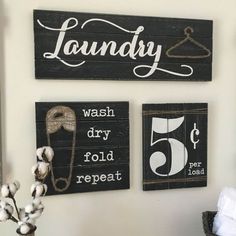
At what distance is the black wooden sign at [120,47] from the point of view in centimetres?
125

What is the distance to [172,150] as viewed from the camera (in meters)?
1.38

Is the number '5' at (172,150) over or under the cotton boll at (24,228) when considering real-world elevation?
over

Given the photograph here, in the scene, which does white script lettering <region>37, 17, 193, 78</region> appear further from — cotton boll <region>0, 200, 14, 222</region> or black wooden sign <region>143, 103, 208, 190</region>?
cotton boll <region>0, 200, 14, 222</region>

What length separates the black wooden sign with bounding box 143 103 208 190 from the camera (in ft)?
4.47

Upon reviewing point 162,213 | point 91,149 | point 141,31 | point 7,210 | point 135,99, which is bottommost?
point 162,213

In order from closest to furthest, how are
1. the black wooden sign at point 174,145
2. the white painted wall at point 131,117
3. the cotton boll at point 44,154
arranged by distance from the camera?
the cotton boll at point 44,154 < the white painted wall at point 131,117 < the black wooden sign at point 174,145

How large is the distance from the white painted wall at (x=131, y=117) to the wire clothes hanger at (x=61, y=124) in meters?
0.05

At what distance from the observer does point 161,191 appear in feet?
4.58

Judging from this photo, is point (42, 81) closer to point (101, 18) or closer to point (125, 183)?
point (101, 18)

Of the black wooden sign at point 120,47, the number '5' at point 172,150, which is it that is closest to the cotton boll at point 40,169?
the black wooden sign at point 120,47

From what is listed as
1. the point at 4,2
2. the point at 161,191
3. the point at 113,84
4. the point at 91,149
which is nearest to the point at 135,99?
the point at 113,84

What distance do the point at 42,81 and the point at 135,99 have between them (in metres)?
0.35

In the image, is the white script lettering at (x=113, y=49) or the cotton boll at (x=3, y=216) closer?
the cotton boll at (x=3, y=216)

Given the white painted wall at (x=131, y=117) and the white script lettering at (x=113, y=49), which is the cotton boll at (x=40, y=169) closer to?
the white painted wall at (x=131, y=117)
